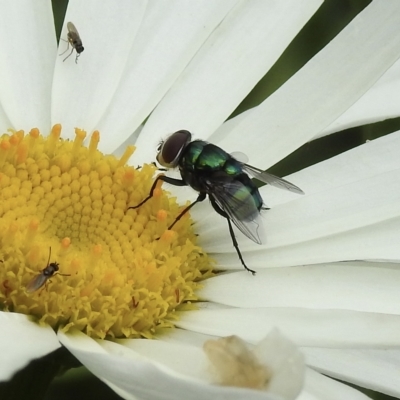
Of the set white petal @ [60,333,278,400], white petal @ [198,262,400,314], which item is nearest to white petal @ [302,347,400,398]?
white petal @ [198,262,400,314]

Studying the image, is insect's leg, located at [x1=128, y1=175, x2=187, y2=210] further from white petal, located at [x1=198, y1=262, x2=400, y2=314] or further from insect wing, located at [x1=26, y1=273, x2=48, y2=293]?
insect wing, located at [x1=26, y1=273, x2=48, y2=293]

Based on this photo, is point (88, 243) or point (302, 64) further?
point (302, 64)

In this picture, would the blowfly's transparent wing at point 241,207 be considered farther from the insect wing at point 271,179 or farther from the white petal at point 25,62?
the white petal at point 25,62

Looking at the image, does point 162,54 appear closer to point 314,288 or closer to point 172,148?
→ point 172,148

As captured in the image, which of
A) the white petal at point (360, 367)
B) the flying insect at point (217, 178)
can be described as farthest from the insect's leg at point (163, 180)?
the white petal at point (360, 367)

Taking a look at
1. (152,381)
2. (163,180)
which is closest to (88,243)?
(163,180)
